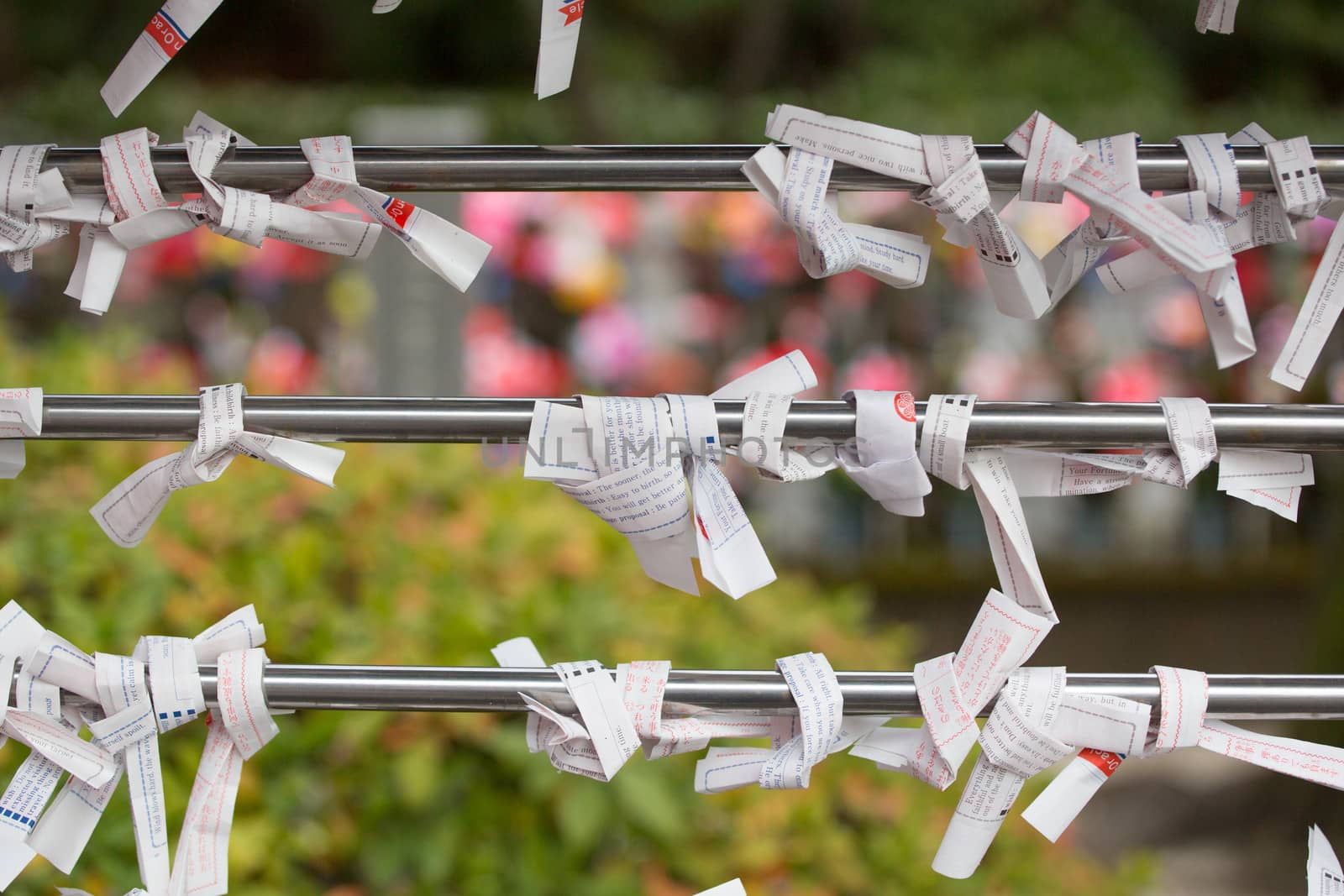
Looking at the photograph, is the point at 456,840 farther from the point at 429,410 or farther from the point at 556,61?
the point at 556,61

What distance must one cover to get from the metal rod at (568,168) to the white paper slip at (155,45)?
0.11ft

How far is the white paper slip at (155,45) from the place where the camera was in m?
0.58

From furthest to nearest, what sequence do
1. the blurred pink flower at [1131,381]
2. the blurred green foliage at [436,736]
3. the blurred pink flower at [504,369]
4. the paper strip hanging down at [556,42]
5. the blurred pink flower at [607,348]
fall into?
the blurred pink flower at [607,348], the blurred pink flower at [1131,381], the blurred pink flower at [504,369], the blurred green foliage at [436,736], the paper strip hanging down at [556,42]

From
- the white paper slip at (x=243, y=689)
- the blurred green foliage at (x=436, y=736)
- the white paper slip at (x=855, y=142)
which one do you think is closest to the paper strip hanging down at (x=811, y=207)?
the white paper slip at (x=855, y=142)

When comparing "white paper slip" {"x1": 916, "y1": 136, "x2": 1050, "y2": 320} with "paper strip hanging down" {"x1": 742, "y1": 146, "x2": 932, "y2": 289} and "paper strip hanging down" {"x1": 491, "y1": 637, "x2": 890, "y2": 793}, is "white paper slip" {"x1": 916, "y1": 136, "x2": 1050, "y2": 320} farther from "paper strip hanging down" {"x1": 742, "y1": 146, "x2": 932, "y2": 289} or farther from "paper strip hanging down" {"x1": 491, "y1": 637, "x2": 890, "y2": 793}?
"paper strip hanging down" {"x1": 491, "y1": 637, "x2": 890, "y2": 793}

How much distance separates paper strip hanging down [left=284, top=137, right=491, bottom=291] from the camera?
0.60 meters

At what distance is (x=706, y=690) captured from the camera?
61 centimetres

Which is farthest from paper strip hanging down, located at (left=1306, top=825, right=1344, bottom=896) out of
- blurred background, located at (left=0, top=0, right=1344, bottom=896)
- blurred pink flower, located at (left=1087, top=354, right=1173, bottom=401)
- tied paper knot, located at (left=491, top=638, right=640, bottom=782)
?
blurred pink flower, located at (left=1087, top=354, right=1173, bottom=401)

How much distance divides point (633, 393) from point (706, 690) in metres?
3.84

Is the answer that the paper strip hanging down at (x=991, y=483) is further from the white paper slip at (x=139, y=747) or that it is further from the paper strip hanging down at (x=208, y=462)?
the white paper slip at (x=139, y=747)

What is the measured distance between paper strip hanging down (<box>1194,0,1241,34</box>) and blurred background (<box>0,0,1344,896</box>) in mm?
511

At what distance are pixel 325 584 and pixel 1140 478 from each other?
3.78ft

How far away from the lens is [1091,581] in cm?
455

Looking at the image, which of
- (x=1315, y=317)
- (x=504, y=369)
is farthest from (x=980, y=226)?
(x=504, y=369)
